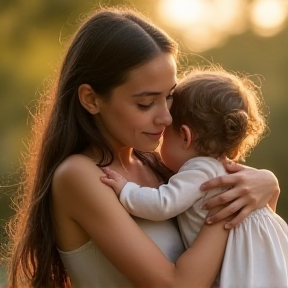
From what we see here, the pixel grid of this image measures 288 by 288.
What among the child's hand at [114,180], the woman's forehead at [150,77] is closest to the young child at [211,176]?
the child's hand at [114,180]

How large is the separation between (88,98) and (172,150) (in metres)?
0.29

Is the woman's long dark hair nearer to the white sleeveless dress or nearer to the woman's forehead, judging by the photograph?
the woman's forehead

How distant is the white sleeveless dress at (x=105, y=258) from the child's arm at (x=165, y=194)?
2.6 inches

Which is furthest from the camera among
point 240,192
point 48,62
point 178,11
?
point 48,62

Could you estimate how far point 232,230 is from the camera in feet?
7.22

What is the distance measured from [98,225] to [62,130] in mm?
332

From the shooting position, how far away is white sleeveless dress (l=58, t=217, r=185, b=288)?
2.23m

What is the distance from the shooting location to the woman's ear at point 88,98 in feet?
7.41

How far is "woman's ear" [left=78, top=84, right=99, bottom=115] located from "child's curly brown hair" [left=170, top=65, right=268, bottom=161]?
9.1 inches

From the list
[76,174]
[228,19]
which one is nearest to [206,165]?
[76,174]

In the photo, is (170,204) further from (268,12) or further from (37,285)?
(268,12)

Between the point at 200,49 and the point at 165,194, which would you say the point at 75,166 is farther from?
the point at 200,49

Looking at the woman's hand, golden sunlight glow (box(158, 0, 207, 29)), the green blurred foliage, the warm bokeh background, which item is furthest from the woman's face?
the green blurred foliage

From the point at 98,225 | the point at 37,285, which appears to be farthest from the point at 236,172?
the point at 37,285
